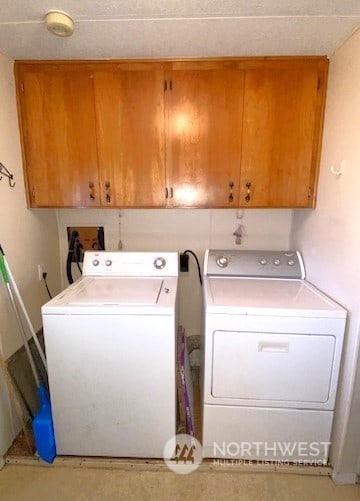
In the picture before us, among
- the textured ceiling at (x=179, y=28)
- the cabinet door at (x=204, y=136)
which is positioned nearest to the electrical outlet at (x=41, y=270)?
the cabinet door at (x=204, y=136)

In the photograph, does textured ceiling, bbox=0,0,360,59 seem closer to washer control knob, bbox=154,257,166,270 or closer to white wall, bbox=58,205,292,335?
white wall, bbox=58,205,292,335

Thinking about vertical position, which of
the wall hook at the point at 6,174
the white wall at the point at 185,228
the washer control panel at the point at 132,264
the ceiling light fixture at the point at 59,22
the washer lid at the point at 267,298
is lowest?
the washer lid at the point at 267,298

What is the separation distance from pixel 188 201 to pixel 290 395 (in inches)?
50.7

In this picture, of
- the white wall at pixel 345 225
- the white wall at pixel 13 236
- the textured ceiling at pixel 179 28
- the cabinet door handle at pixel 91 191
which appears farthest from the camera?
the cabinet door handle at pixel 91 191

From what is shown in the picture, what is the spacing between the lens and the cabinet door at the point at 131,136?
1.63 m

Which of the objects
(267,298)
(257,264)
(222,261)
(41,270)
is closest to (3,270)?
(41,270)

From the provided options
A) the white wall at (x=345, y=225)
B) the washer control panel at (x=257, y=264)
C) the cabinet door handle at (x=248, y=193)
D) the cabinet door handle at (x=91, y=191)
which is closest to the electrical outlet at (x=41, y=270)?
the cabinet door handle at (x=91, y=191)

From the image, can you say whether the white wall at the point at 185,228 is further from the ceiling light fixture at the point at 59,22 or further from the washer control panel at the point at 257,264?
the ceiling light fixture at the point at 59,22

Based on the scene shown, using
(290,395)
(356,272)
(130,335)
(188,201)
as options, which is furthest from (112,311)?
(356,272)

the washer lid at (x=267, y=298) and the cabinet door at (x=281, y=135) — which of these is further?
the cabinet door at (x=281, y=135)

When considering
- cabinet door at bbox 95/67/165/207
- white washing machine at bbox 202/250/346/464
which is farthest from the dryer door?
cabinet door at bbox 95/67/165/207

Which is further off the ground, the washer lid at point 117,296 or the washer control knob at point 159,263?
the washer control knob at point 159,263

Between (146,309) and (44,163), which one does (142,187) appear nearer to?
(44,163)

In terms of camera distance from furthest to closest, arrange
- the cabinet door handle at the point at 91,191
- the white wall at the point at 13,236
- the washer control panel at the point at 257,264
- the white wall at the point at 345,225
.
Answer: the washer control panel at the point at 257,264 < the cabinet door handle at the point at 91,191 < the white wall at the point at 13,236 < the white wall at the point at 345,225
